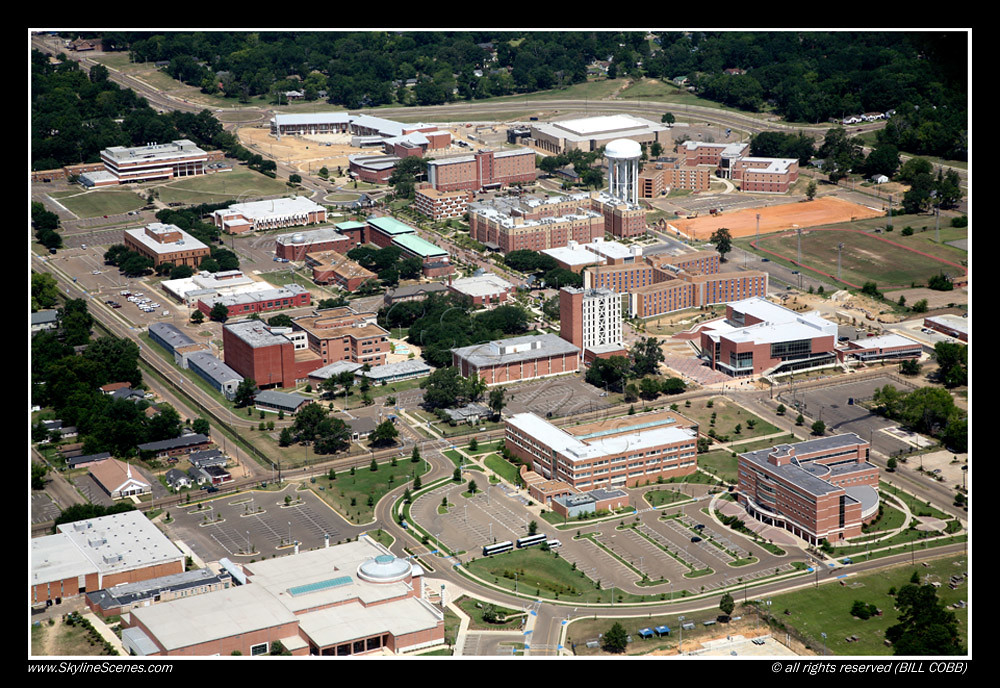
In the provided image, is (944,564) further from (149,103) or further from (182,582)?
(149,103)

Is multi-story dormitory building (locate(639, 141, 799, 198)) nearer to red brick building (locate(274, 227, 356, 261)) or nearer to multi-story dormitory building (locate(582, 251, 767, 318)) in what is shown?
multi-story dormitory building (locate(582, 251, 767, 318))

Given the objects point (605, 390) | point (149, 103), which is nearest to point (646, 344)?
point (605, 390)

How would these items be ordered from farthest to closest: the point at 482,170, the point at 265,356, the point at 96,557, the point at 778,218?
1. the point at 482,170
2. the point at 778,218
3. the point at 265,356
4. the point at 96,557

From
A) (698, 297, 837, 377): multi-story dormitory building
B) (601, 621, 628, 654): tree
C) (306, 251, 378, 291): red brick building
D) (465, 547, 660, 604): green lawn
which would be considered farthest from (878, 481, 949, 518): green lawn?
(306, 251, 378, 291): red brick building

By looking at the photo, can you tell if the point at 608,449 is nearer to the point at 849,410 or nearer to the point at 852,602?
the point at 852,602

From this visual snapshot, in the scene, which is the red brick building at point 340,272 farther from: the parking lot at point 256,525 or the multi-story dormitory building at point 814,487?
the multi-story dormitory building at point 814,487

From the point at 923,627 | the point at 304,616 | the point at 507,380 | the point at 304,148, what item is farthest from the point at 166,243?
the point at 923,627
